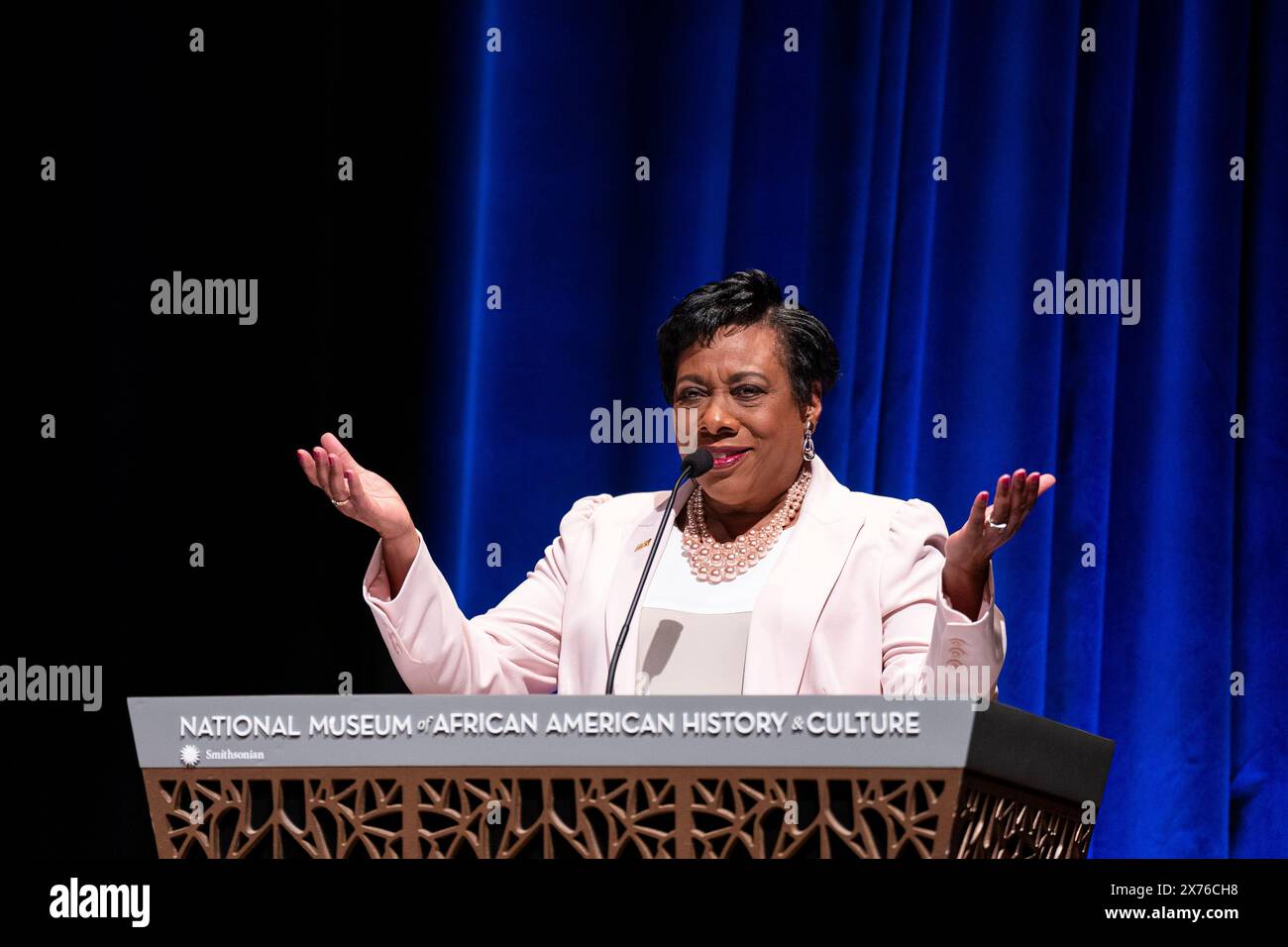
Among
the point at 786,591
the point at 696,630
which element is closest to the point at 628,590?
the point at 696,630

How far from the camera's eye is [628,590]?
236cm

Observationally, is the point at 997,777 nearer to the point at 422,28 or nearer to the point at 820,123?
the point at 820,123

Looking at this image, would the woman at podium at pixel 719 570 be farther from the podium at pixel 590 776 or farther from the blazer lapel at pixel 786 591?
the podium at pixel 590 776

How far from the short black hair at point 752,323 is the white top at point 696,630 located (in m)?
0.27

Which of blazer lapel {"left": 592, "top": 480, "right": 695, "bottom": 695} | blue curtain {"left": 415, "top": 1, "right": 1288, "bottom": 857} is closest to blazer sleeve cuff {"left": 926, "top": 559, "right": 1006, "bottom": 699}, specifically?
blazer lapel {"left": 592, "top": 480, "right": 695, "bottom": 695}

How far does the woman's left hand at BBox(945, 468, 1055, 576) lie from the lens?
68.3 inches

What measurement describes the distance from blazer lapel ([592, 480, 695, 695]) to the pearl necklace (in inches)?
1.6

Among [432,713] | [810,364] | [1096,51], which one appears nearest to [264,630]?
[810,364]

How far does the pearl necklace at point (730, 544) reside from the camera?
7.91 ft

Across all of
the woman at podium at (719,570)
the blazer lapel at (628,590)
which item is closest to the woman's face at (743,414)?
the woman at podium at (719,570)

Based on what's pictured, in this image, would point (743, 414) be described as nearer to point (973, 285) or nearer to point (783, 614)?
point (783, 614)

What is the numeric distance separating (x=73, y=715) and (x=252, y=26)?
145 centimetres

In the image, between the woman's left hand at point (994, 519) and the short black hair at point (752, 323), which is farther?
the short black hair at point (752, 323)

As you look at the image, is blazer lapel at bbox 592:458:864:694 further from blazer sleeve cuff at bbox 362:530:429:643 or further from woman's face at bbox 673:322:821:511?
blazer sleeve cuff at bbox 362:530:429:643
